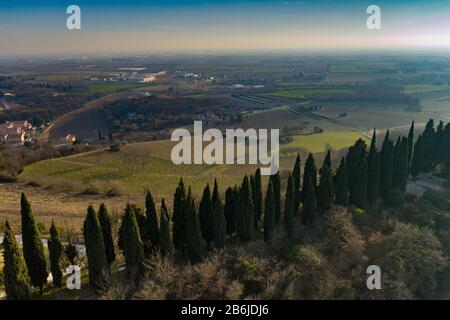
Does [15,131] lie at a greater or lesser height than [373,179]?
greater

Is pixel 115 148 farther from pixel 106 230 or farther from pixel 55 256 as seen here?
pixel 55 256

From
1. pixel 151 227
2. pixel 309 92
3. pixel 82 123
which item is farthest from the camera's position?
pixel 309 92

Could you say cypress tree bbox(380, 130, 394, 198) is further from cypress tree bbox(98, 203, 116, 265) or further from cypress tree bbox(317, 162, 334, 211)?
cypress tree bbox(98, 203, 116, 265)

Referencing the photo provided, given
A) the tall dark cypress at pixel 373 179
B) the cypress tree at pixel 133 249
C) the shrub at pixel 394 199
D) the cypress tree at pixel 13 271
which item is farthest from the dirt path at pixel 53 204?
the shrub at pixel 394 199

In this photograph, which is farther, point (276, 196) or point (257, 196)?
point (257, 196)

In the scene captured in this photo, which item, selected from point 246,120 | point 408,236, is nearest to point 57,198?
point 408,236

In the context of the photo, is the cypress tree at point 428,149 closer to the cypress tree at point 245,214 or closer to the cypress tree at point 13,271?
Result: the cypress tree at point 245,214

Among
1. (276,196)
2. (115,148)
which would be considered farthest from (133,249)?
(115,148)
